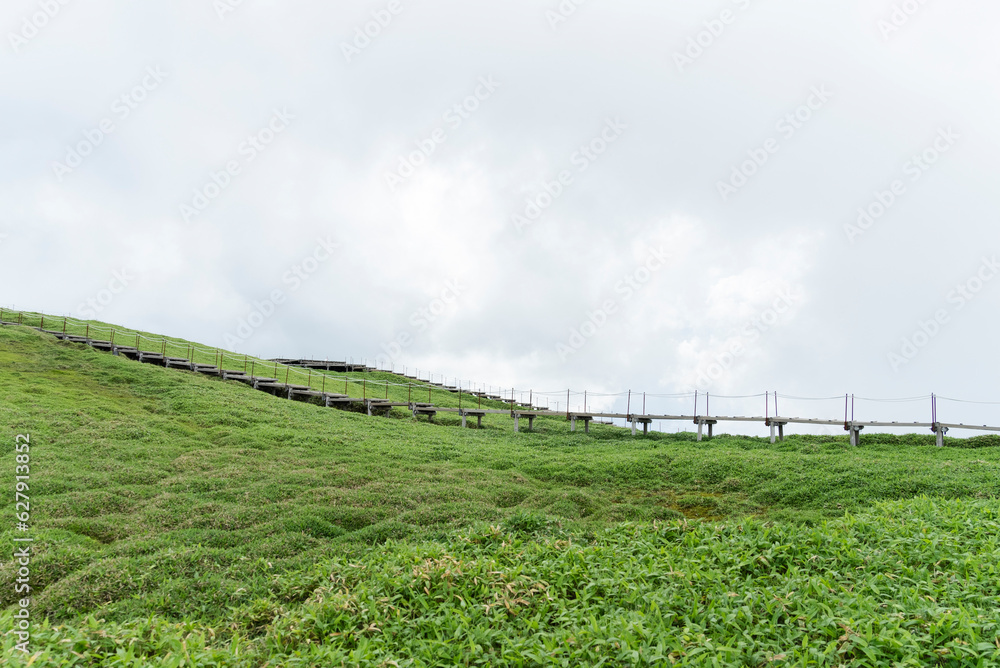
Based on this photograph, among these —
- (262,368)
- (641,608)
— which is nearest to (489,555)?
(641,608)

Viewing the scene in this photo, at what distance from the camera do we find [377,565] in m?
7.91

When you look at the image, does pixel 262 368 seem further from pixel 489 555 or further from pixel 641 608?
pixel 641 608

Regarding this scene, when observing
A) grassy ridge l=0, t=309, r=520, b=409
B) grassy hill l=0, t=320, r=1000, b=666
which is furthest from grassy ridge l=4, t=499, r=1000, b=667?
grassy ridge l=0, t=309, r=520, b=409

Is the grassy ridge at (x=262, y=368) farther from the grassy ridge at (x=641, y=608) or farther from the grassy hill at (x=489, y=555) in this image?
the grassy ridge at (x=641, y=608)

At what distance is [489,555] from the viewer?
823cm

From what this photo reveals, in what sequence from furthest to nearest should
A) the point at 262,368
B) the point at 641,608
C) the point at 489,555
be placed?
the point at 262,368 → the point at 489,555 → the point at 641,608

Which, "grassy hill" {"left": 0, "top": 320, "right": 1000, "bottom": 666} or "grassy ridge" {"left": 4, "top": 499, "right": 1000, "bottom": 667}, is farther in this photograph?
"grassy hill" {"left": 0, "top": 320, "right": 1000, "bottom": 666}

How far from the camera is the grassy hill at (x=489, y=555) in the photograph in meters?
5.37

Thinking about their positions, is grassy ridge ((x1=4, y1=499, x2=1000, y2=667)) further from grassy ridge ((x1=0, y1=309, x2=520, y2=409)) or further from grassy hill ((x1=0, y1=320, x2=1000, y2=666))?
grassy ridge ((x1=0, y1=309, x2=520, y2=409))

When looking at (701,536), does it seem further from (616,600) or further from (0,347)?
(0,347)

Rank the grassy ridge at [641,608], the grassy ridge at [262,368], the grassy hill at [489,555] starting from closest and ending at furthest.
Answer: the grassy ridge at [641,608], the grassy hill at [489,555], the grassy ridge at [262,368]

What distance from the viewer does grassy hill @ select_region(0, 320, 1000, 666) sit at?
17.6 feet

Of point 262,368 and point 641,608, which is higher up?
point 262,368

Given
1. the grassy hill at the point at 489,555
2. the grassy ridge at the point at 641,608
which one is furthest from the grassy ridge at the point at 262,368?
the grassy ridge at the point at 641,608
